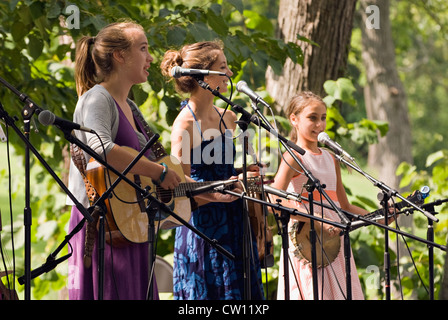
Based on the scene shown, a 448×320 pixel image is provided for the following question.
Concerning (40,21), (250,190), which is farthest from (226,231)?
(40,21)

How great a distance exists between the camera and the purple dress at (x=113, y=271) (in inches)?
133

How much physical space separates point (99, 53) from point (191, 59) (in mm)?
625

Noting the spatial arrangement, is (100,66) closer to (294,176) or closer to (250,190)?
(250,190)

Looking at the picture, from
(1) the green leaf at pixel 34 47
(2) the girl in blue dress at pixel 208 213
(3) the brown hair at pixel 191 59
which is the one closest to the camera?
(2) the girl in blue dress at pixel 208 213

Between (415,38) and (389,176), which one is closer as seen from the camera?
(389,176)

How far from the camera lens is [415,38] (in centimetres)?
2538

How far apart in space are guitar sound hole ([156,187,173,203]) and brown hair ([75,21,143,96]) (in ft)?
2.11

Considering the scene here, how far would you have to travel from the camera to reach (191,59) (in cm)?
405

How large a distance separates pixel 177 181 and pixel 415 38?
23506 mm

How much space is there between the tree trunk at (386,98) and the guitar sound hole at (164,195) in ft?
30.3

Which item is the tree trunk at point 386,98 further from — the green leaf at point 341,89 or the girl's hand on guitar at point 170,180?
the girl's hand on guitar at point 170,180

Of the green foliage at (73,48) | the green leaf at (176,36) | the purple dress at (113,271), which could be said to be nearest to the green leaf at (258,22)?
the green foliage at (73,48)

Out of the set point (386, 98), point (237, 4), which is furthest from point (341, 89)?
point (386, 98)
